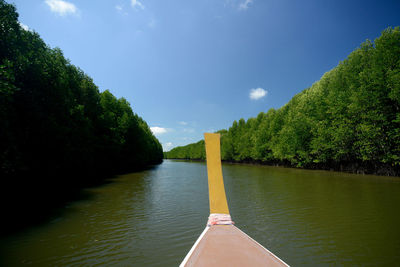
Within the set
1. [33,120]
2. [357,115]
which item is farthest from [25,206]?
[357,115]

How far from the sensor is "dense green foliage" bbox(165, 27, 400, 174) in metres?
24.7

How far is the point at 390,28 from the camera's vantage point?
26438 mm

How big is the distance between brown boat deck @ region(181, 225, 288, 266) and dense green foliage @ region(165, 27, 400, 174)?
29.4 metres

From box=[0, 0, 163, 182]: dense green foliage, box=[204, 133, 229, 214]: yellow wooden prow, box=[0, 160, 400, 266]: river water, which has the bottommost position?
box=[0, 160, 400, 266]: river water

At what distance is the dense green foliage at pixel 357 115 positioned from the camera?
971 inches

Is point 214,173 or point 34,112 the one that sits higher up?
point 34,112

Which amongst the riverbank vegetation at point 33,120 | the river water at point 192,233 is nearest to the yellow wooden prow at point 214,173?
the river water at point 192,233

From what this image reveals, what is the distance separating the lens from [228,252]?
3992 mm

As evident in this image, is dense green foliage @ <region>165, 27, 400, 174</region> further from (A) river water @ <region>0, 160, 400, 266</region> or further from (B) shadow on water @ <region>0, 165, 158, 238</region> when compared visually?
(B) shadow on water @ <region>0, 165, 158, 238</region>

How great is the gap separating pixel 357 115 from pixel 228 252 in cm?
3507

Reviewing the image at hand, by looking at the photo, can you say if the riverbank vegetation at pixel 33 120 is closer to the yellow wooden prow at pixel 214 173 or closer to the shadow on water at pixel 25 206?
the shadow on water at pixel 25 206

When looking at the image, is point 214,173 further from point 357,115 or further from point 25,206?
point 357,115

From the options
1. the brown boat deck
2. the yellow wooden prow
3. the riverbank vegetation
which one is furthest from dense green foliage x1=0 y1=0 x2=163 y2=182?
the brown boat deck

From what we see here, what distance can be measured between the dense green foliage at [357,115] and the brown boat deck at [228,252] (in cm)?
2942
